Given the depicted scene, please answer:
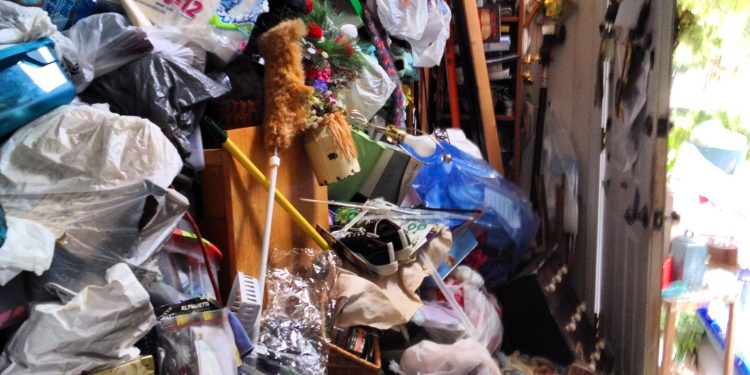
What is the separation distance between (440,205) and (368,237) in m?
0.65

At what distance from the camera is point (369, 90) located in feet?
7.39

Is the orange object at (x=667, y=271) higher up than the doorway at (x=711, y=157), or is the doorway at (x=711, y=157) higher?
the doorway at (x=711, y=157)

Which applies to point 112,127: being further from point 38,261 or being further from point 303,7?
point 303,7

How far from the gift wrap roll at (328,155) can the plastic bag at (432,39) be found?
4.04 ft

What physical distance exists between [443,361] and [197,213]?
83cm

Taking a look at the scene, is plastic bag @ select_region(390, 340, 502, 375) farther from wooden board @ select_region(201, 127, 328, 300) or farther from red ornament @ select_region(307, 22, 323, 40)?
red ornament @ select_region(307, 22, 323, 40)

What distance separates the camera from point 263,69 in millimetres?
1826

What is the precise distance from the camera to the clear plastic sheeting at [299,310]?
1430 millimetres

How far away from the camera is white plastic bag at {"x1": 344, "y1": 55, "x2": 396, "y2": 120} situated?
2225 mm

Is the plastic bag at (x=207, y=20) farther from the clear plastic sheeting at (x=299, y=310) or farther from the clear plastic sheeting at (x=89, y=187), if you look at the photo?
the clear plastic sheeting at (x=299, y=310)

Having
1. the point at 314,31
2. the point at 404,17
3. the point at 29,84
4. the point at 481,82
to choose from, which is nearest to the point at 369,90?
the point at 314,31

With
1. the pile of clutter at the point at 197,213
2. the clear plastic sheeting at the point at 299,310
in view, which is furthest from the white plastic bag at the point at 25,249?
the clear plastic sheeting at the point at 299,310

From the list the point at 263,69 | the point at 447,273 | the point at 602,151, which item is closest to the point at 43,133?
the point at 263,69

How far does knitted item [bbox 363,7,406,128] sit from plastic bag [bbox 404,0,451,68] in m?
0.35
